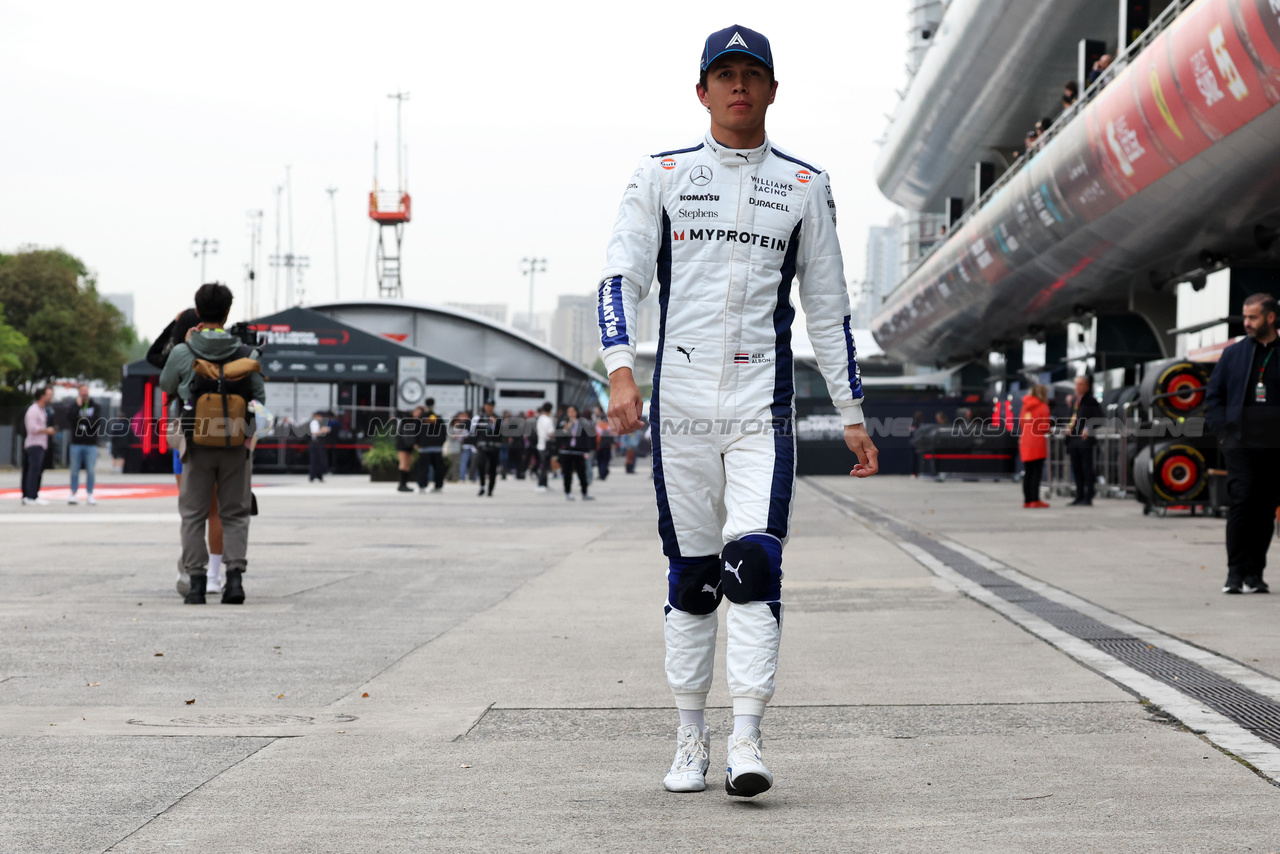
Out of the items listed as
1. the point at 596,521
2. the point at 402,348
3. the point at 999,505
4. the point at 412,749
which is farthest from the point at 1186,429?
the point at 402,348

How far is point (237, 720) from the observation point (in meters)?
4.71

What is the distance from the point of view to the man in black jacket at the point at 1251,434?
8.48 m

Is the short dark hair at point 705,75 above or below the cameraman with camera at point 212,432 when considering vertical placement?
above

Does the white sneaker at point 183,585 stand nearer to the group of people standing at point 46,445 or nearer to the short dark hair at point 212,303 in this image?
the short dark hair at point 212,303

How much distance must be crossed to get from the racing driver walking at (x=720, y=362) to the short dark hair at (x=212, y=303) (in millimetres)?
5089

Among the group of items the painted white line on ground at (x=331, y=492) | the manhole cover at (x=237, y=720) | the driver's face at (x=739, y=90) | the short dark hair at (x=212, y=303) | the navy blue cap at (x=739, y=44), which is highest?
the navy blue cap at (x=739, y=44)

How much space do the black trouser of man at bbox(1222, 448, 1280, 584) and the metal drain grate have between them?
120cm

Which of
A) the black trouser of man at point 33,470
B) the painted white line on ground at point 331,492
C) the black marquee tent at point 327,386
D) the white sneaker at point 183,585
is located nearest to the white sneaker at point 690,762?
the white sneaker at point 183,585

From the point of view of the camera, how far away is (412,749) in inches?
166

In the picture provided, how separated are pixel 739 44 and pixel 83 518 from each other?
46.6 feet

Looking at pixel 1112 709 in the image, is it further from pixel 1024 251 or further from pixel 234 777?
pixel 1024 251

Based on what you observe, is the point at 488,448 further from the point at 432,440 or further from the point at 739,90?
the point at 739,90

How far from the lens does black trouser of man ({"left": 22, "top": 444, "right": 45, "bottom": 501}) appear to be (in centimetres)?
1953

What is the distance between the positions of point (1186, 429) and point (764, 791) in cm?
1467
